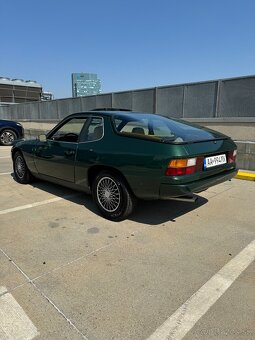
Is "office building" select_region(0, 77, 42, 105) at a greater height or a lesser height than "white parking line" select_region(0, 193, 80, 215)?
greater

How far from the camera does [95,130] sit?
406 cm

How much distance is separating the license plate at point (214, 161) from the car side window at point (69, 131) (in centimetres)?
198

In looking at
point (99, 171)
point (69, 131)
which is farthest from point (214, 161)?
point (69, 131)

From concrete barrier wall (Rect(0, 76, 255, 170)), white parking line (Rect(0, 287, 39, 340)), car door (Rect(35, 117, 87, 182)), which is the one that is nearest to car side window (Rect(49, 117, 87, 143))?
car door (Rect(35, 117, 87, 182))

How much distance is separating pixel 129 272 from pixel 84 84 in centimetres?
3118

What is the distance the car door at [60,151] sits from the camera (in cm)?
434

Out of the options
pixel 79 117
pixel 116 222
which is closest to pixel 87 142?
pixel 79 117

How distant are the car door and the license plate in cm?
193

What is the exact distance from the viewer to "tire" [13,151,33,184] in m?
5.73

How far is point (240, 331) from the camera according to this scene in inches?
76.4

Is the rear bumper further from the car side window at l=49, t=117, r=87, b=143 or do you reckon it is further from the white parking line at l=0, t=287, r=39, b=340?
the white parking line at l=0, t=287, r=39, b=340

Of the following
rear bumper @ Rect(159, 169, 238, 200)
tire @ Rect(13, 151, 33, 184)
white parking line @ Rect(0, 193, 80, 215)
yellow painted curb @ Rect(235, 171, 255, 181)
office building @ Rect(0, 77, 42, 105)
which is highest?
office building @ Rect(0, 77, 42, 105)

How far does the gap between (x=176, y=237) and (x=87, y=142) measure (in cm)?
184

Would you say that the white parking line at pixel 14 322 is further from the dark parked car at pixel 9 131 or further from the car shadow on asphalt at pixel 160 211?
the dark parked car at pixel 9 131
